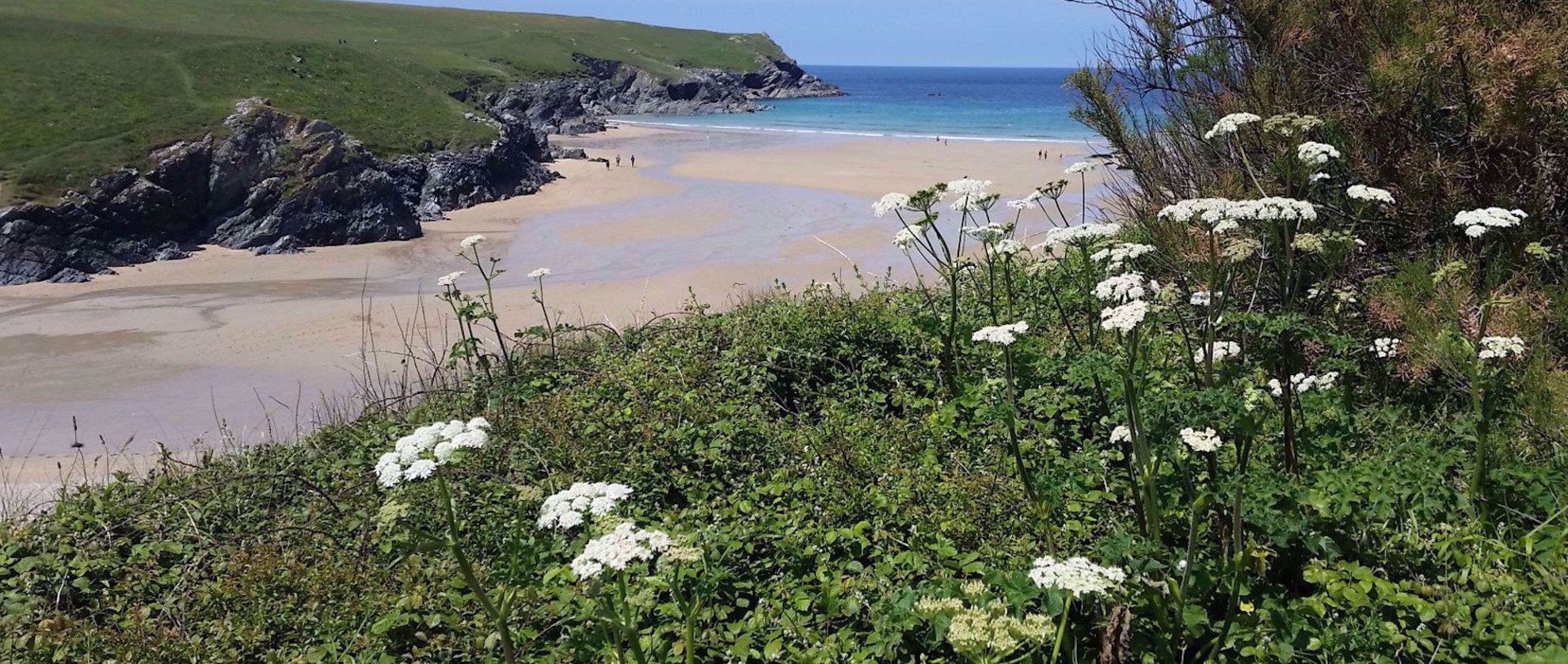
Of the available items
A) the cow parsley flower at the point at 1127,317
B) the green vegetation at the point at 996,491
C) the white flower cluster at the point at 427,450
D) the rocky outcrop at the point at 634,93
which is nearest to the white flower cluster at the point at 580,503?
the green vegetation at the point at 996,491

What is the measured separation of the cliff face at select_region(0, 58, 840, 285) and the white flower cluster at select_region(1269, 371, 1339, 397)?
2131cm

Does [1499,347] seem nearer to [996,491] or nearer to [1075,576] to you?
[996,491]

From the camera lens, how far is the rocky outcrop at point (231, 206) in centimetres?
1836

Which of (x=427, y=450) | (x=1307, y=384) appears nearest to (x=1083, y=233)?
(x=1307, y=384)

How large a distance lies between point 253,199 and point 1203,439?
2440cm

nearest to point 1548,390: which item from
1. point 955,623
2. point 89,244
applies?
point 955,623

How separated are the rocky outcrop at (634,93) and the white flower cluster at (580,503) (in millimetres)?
54991

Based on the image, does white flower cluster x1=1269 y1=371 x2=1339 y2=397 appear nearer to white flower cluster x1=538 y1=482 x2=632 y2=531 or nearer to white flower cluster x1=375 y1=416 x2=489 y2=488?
white flower cluster x1=538 y1=482 x2=632 y2=531

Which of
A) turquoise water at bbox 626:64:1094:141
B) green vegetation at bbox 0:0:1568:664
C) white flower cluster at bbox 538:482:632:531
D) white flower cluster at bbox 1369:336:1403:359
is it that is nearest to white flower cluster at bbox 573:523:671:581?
green vegetation at bbox 0:0:1568:664

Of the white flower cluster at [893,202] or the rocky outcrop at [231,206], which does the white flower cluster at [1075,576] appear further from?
the rocky outcrop at [231,206]

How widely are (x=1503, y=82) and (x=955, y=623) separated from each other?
14.5 ft

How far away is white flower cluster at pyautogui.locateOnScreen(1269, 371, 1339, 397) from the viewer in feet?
12.7

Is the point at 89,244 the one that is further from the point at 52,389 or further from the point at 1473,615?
the point at 1473,615

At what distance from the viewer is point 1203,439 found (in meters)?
2.81
